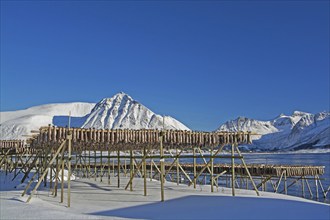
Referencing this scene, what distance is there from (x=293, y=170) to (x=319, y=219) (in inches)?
861

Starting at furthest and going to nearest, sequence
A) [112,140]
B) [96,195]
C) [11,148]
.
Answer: [11,148] < [96,195] < [112,140]

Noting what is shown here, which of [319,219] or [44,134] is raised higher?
[44,134]

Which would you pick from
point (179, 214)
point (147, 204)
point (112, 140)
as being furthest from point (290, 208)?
point (112, 140)


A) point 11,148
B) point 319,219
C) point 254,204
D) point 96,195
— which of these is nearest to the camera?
point 319,219

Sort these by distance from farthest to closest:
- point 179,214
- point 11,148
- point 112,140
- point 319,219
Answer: point 11,148
point 112,140
point 179,214
point 319,219

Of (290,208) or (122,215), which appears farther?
(290,208)

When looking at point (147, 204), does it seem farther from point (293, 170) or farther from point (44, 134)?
point (293, 170)

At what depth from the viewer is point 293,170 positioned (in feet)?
108

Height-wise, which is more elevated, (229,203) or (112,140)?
(112,140)

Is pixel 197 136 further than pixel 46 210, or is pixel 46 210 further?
pixel 197 136

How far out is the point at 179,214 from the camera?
1305cm

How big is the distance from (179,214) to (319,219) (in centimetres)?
459

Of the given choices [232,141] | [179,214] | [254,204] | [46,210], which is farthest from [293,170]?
[46,210]

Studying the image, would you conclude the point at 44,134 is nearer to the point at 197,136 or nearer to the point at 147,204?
the point at 147,204
